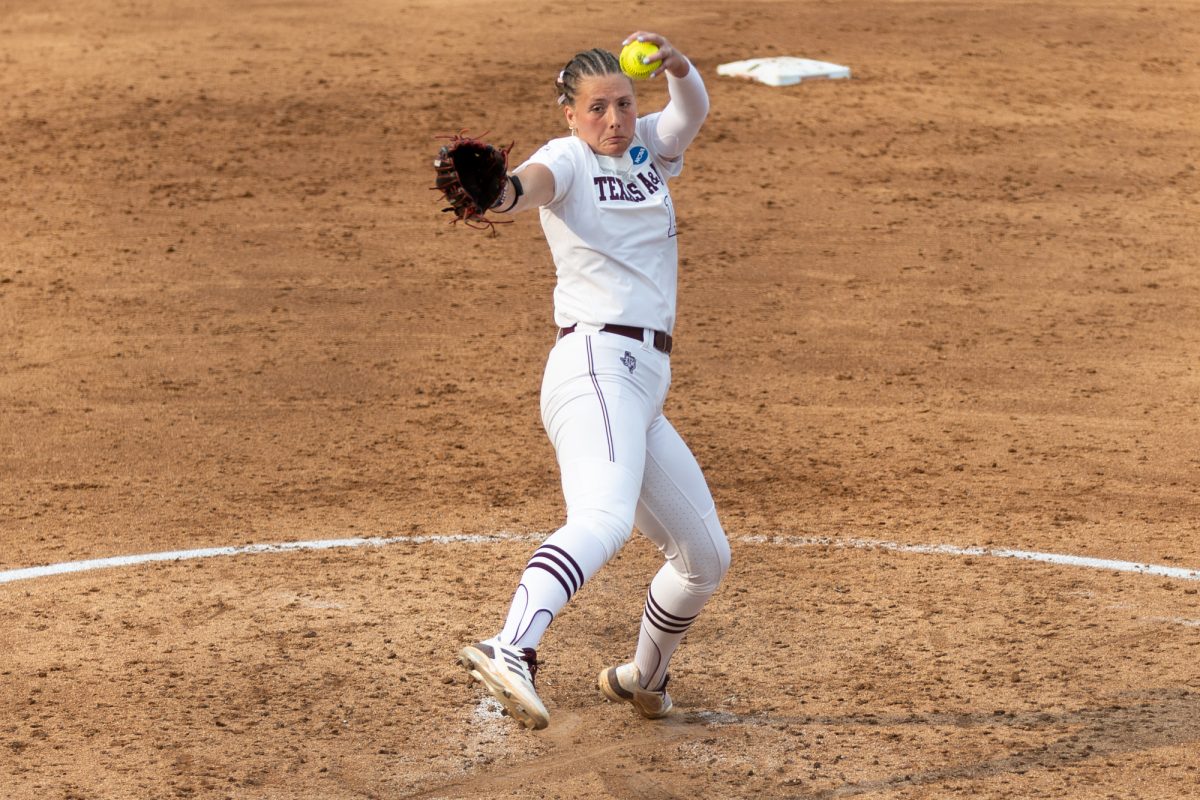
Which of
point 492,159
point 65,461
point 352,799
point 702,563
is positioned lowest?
point 65,461

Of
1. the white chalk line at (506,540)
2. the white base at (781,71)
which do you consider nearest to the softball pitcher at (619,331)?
the white chalk line at (506,540)

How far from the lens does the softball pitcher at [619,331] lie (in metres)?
4.54

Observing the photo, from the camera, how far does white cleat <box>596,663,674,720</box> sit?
524 centimetres

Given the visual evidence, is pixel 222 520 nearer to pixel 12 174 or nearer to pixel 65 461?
pixel 65 461

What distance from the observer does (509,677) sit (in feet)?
13.3

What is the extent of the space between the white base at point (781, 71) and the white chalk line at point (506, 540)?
24.8 ft

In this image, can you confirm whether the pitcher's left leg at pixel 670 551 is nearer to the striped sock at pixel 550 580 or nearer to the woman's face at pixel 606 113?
the striped sock at pixel 550 580

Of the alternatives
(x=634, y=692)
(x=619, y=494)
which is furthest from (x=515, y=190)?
(x=634, y=692)

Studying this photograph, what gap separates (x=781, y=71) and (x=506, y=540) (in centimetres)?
791

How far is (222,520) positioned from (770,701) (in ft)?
9.74

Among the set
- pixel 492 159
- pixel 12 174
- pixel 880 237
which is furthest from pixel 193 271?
pixel 492 159

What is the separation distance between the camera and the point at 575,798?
475cm

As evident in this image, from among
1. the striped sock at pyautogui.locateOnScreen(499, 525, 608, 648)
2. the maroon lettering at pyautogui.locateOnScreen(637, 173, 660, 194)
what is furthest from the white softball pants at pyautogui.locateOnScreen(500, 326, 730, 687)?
the maroon lettering at pyautogui.locateOnScreen(637, 173, 660, 194)

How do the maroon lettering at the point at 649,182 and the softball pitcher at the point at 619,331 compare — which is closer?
the softball pitcher at the point at 619,331
